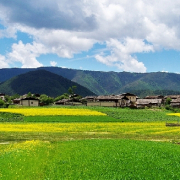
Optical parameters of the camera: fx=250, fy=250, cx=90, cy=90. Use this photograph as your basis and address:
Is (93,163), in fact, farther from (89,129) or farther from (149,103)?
(149,103)

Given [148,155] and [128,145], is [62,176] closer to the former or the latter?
[148,155]

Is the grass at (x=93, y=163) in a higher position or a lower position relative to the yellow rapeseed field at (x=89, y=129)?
higher

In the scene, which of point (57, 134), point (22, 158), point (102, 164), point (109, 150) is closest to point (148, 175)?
point (102, 164)

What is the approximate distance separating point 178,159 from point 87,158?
27.9 ft

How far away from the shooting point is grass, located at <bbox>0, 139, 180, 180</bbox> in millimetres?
18484

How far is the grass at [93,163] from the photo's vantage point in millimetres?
18484

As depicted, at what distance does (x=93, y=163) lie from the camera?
2181 centimetres

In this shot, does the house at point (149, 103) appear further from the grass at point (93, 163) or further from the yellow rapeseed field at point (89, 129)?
the grass at point (93, 163)

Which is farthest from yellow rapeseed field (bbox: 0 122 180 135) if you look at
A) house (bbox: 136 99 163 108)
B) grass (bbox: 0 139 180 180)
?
house (bbox: 136 99 163 108)

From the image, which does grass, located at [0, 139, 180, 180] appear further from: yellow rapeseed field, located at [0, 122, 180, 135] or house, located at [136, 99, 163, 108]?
house, located at [136, 99, 163, 108]

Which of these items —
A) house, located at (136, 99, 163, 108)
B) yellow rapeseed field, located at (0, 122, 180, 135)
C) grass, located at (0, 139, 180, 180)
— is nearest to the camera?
grass, located at (0, 139, 180, 180)

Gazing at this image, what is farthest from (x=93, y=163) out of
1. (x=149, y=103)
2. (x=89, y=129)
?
(x=149, y=103)

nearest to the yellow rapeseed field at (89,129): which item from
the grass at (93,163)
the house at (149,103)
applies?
the grass at (93,163)

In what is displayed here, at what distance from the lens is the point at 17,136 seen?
38938 millimetres
